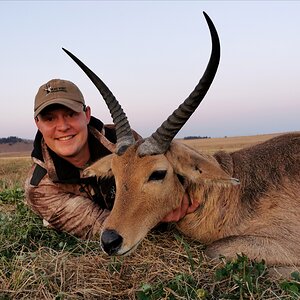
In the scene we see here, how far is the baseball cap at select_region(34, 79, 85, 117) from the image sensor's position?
631 centimetres

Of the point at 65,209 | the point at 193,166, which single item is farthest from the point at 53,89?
the point at 193,166

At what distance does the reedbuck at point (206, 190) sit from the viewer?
4.64 meters

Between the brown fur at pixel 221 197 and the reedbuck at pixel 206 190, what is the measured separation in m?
0.01

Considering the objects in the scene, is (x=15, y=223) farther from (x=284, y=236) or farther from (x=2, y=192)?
(x=284, y=236)

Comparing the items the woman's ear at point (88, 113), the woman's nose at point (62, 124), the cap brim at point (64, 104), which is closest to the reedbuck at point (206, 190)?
the cap brim at point (64, 104)

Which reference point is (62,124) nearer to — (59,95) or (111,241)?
(59,95)

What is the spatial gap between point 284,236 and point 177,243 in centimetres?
130

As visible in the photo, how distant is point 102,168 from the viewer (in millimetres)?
5812

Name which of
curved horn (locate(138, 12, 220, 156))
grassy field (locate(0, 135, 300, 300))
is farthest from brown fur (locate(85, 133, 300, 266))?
grassy field (locate(0, 135, 300, 300))

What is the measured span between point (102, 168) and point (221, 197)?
1.58 meters

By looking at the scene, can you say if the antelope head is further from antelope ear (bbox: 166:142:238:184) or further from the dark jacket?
the dark jacket

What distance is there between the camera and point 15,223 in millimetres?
6941

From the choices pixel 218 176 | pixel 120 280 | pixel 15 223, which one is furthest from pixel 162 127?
pixel 15 223

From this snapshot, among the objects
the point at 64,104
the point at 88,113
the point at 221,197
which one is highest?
the point at 64,104
